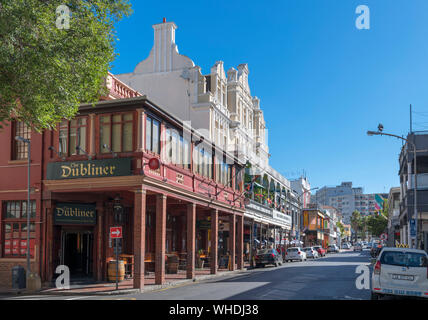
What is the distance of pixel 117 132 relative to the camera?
22.9 m

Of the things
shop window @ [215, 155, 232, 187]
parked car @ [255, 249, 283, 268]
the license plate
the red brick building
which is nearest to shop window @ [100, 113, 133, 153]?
the red brick building

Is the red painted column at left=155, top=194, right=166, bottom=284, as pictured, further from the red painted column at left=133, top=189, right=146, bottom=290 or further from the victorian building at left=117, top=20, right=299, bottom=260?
the victorian building at left=117, top=20, right=299, bottom=260

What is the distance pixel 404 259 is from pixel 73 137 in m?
15.4

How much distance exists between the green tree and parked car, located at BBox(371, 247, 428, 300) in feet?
37.0

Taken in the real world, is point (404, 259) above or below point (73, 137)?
below

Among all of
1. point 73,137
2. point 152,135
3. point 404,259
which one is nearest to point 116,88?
point 73,137

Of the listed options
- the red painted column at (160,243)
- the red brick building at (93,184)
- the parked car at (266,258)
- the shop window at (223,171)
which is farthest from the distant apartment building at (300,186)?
the red painted column at (160,243)

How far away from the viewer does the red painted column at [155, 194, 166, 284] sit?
23.1 m

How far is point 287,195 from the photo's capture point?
6875 centimetres

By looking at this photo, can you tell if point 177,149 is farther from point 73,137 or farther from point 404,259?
point 404,259

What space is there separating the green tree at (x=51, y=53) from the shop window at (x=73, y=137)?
522 cm
